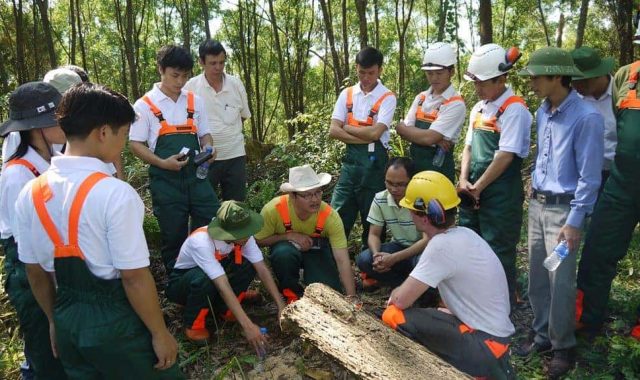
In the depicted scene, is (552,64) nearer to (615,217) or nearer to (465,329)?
(615,217)

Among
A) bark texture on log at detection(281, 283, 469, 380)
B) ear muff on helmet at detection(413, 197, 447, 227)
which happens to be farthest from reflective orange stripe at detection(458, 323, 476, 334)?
ear muff on helmet at detection(413, 197, 447, 227)

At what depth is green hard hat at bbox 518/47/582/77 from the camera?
3.12 m

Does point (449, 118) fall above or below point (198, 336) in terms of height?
above

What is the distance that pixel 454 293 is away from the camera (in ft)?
9.68

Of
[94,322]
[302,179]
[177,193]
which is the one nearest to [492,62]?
[302,179]

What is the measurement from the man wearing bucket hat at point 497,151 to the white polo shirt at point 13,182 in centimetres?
300

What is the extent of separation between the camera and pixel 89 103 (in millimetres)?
1923

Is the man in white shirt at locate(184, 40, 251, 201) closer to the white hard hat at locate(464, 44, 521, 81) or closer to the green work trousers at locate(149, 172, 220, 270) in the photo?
the green work trousers at locate(149, 172, 220, 270)

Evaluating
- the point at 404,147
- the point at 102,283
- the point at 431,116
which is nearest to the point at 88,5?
the point at 404,147

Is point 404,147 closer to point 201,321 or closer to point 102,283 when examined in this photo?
point 201,321

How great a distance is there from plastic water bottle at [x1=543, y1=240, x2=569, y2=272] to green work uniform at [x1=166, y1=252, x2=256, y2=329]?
2.20 meters

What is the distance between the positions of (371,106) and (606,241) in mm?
2285

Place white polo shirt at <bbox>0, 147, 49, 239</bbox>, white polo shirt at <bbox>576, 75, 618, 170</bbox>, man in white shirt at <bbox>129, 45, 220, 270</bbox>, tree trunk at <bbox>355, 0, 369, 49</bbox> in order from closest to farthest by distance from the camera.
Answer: white polo shirt at <bbox>0, 147, 49, 239</bbox>, white polo shirt at <bbox>576, 75, 618, 170</bbox>, man in white shirt at <bbox>129, 45, 220, 270</bbox>, tree trunk at <bbox>355, 0, 369, 49</bbox>

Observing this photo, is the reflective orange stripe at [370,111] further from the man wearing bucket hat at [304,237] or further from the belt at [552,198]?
the belt at [552,198]
